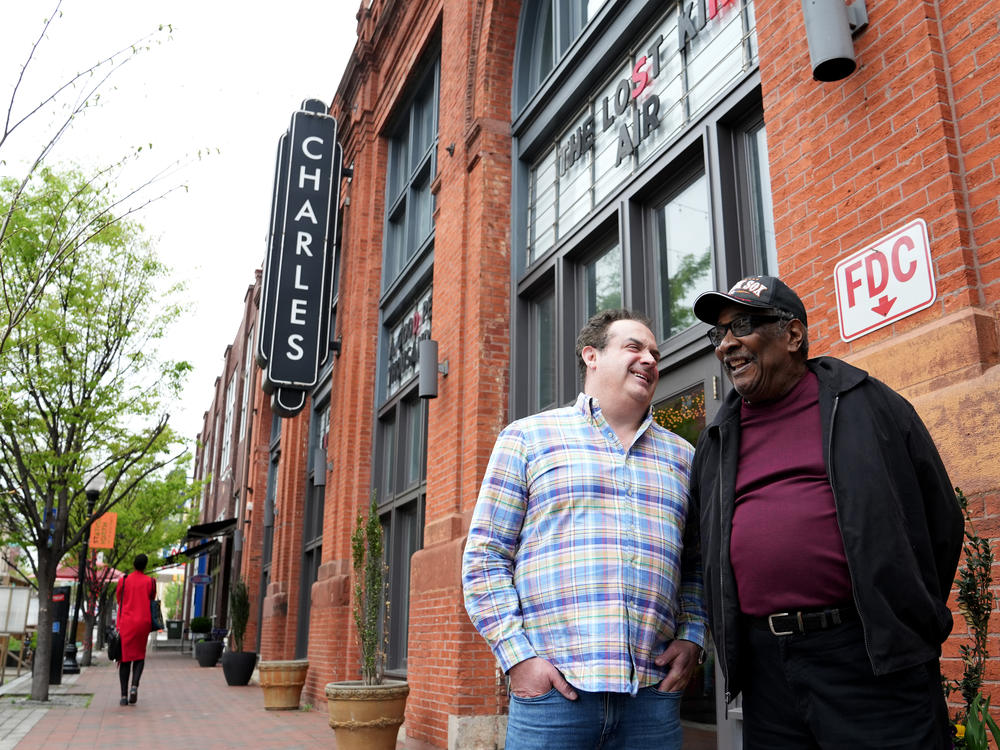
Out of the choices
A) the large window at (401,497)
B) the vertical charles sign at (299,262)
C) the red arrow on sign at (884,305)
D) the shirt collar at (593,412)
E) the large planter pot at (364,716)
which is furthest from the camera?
the vertical charles sign at (299,262)

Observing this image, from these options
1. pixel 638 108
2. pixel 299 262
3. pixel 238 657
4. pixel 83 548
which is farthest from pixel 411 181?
pixel 83 548

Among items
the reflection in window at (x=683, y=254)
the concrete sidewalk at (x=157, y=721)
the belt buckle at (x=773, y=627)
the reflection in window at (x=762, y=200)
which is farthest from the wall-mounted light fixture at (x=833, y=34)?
the concrete sidewalk at (x=157, y=721)

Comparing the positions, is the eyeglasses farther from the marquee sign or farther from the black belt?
the marquee sign

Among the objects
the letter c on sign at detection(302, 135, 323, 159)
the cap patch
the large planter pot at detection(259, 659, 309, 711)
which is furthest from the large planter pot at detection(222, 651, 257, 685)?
the cap patch

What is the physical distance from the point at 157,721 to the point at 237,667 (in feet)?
17.5

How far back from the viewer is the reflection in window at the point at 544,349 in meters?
7.69

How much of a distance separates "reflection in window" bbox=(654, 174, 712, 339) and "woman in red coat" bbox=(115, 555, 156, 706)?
778cm

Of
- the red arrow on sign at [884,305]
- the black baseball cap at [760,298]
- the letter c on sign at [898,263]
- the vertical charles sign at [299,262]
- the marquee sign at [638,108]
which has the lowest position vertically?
the black baseball cap at [760,298]

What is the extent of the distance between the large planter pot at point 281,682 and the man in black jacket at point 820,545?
31.6ft

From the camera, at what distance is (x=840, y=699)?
2.04 m

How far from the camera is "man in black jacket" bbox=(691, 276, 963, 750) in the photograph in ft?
6.53

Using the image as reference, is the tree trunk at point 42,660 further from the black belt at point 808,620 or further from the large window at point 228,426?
the large window at point 228,426

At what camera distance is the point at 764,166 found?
16.8 ft

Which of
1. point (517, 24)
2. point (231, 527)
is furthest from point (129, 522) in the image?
point (517, 24)
